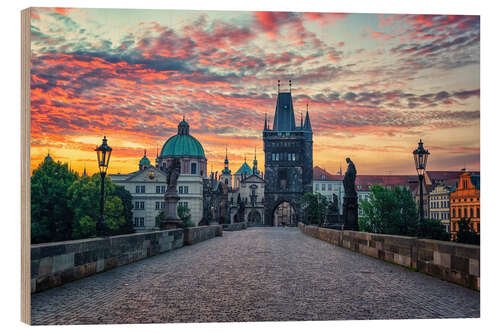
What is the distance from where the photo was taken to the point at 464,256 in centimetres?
955


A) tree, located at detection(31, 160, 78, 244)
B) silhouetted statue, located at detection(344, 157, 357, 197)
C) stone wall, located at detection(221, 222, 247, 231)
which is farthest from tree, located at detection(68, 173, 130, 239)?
silhouetted statue, located at detection(344, 157, 357, 197)

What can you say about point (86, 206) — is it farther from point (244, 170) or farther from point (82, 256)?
point (244, 170)

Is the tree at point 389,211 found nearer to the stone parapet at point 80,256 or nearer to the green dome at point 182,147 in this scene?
the green dome at point 182,147

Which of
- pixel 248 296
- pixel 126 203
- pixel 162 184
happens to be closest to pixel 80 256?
pixel 248 296

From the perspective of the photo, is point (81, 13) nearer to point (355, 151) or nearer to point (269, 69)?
point (269, 69)

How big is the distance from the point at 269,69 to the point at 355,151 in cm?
298

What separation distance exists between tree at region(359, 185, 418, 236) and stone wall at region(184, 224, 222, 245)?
170ft

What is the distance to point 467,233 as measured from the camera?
10414mm

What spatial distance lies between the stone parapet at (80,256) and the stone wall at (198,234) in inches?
278

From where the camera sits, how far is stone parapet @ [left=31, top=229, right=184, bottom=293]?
29.4 feet

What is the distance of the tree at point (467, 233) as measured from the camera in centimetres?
973

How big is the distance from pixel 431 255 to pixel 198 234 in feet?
56.4

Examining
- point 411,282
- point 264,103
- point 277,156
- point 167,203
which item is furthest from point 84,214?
point 277,156

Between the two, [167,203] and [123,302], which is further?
→ [167,203]
